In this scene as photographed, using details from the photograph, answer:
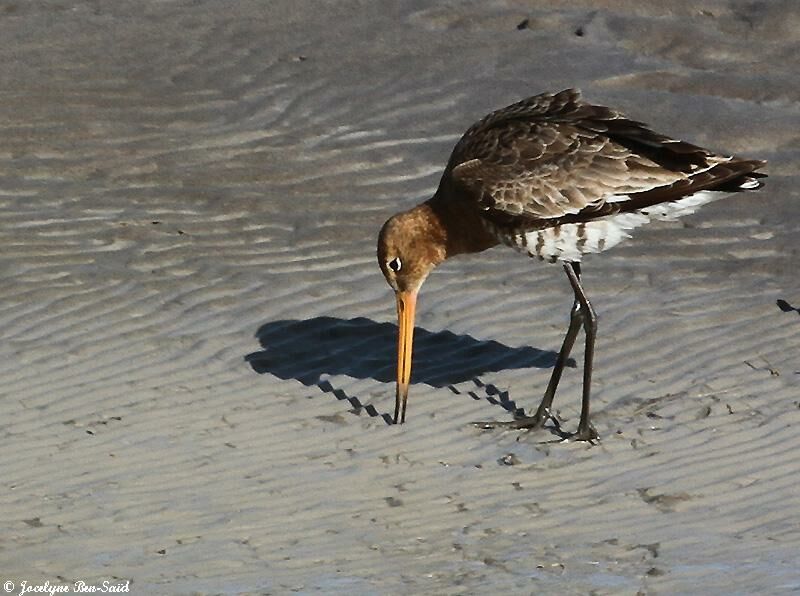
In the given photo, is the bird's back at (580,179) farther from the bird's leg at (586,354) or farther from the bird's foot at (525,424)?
the bird's foot at (525,424)

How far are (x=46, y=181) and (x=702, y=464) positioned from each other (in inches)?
213

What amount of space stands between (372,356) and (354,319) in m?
0.48

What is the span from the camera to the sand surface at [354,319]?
23.3 ft

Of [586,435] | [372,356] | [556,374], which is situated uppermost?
[556,374]

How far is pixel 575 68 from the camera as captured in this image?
12852 millimetres

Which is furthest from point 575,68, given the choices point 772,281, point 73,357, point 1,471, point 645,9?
point 1,471

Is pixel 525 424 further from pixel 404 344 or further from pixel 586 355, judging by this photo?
pixel 404 344

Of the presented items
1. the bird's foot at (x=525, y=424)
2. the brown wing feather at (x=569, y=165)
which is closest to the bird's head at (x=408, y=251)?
the brown wing feather at (x=569, y=165)

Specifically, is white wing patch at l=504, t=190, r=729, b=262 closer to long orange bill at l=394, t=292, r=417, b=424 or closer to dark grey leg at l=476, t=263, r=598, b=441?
dark grey leg at l=476, t=263, r=598, b=441

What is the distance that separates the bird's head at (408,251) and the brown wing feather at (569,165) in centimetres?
27

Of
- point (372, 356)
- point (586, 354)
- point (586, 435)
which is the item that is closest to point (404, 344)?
point (372, 356)

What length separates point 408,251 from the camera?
8.83m

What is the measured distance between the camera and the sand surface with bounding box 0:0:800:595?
711 cm

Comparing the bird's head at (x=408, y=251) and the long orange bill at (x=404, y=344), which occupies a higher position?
the bird's head at (x=408, y=251)
